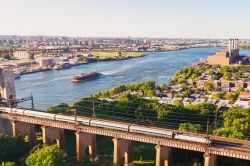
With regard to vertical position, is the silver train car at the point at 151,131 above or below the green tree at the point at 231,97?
above

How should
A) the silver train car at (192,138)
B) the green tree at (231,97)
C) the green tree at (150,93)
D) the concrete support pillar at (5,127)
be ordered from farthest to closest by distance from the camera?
the green tree at (150,93)
the green tree at (231,97)
the concrete support pillar at (5,127)
the silver train car at (192,138)

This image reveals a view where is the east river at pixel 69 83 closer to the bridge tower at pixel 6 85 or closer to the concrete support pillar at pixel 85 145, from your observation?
the bridge tower at pixel 6 85

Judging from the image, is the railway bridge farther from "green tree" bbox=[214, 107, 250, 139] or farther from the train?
"green tree" bbox=[214, 107, 250, 139]

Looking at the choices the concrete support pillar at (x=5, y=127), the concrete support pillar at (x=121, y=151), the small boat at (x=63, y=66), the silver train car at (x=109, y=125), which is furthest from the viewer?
the small boat at (x=63, y=66)

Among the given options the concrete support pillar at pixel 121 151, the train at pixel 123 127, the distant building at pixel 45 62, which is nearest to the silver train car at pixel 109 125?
the train at pixel 123 127

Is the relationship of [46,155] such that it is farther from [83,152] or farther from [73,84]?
[73,84]

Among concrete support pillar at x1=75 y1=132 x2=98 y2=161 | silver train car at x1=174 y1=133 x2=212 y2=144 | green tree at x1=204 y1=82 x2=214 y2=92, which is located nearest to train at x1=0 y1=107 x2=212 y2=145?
silver train car at x1=174 y1=133 x2=212 y2=144

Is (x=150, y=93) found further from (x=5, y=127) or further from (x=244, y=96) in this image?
(x=5, y=127)
